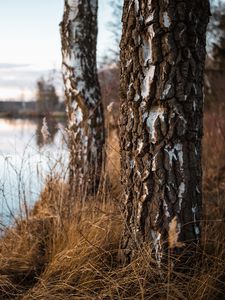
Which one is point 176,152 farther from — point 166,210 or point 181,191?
point 166,210

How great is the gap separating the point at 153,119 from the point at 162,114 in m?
0.07

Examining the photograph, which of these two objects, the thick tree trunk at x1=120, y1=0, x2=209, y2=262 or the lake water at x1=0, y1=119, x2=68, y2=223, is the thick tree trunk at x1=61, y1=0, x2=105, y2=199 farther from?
the thick tree trunk at x1=120, y1=0, x2=209, y2=262

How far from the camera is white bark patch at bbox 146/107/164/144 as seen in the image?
281 cm

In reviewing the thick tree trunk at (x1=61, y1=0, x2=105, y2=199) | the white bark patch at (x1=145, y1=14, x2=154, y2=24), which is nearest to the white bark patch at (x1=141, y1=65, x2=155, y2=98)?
the white bark patch at (x1=145, y1=14, x2=154, y2=24)

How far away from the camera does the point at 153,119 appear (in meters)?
2.82

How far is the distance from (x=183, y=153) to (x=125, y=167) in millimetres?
416

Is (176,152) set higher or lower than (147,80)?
lower

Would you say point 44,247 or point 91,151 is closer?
point 44,247

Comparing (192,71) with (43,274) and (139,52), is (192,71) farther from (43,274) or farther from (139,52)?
(43,274)

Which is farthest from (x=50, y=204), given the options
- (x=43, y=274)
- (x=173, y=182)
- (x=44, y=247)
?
(x=173, y=182)

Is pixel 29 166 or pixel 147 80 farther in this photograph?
pixel 29 166

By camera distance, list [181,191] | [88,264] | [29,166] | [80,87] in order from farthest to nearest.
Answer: [80,87], [29,166], [88,264], [181,191]

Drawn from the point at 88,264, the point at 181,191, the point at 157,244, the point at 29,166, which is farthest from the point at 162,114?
the point at 29,166

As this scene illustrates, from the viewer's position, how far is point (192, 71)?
9.23 ft
